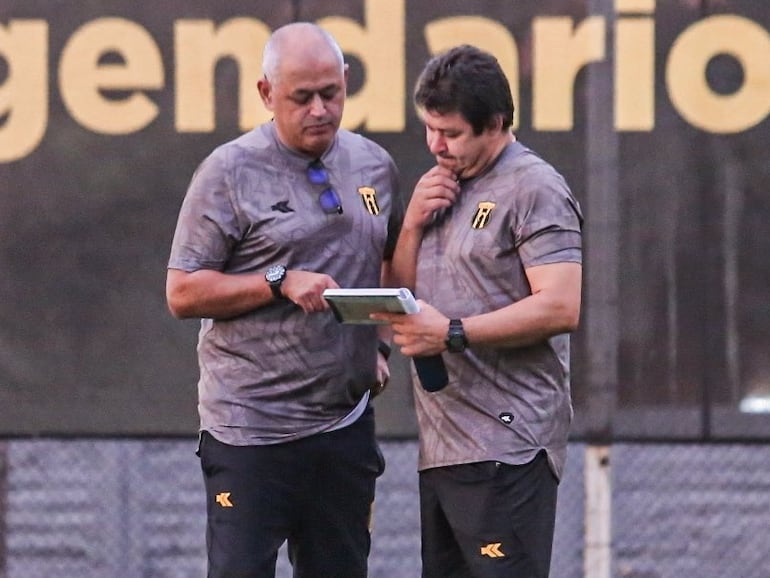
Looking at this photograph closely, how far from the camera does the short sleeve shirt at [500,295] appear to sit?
3.68 meters

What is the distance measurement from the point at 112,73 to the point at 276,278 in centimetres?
205

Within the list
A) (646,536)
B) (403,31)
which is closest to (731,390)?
(646,536)

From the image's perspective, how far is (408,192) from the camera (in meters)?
5.63

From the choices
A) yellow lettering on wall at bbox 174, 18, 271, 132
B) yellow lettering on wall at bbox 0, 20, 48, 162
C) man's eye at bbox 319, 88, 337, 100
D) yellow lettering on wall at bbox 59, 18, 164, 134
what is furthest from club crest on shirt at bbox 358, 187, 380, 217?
yellow lettering on wall at bbox 0, 20, 48, 162

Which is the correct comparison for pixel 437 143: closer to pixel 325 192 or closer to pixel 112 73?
pixel 325 192

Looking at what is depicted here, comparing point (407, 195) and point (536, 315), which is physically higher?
point (407, 195)

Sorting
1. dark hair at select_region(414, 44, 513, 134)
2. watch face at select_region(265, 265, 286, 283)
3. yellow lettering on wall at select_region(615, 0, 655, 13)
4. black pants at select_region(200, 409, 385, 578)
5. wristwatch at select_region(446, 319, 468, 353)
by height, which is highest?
yellow lettering on wall at select_region(615, 0, 655, 13)

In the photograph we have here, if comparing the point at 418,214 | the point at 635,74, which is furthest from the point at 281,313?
the point at 635,74

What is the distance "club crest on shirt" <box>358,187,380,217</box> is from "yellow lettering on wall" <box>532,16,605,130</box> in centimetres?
157

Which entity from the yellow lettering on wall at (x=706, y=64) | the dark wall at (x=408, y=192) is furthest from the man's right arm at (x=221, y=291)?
the yellow lettering on wall at (x=706, y=64)

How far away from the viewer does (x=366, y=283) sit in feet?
13.4

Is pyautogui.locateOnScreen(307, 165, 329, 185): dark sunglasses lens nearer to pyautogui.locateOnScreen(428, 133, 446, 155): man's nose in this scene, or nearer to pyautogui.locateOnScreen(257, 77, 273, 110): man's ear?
pyautogui.locateOnScreen(257, 77, 273, 110): man's ear

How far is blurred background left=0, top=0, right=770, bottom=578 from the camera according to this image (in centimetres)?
557

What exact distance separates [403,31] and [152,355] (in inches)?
57.6
